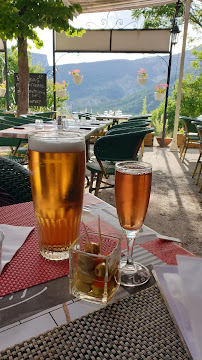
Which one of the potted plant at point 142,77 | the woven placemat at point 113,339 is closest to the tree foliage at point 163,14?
the potted plant at point 142,77

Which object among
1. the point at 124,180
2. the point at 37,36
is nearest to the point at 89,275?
the point at 124,180

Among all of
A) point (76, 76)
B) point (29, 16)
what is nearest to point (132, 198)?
point (29, 16)

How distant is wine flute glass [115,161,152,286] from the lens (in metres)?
0.53

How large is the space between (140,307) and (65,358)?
141 mm

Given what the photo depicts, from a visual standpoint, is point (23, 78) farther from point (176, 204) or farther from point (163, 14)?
point (163, 14)

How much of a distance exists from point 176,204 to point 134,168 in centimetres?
327

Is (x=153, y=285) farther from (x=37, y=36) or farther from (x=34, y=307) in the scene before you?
(x=37, y=36)

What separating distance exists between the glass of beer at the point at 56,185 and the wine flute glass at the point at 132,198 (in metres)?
0.08

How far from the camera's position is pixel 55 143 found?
0.51 metres

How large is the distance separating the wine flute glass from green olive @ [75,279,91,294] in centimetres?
9

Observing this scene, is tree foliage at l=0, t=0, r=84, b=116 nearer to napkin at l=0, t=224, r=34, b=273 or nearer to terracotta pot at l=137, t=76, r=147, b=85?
terracotta pot at l=137, t=76, r=147, b=85

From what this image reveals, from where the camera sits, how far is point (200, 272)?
1.58 ft

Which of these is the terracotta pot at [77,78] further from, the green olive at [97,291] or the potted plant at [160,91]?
the green olive at [97,291]

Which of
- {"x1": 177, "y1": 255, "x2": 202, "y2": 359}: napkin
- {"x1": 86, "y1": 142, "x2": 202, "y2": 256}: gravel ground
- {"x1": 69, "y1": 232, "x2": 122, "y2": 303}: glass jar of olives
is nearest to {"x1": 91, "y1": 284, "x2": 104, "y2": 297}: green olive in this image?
{"x1": 69, "y1": 232, "x2": 122, "y2": 303}: glass jar of olives
